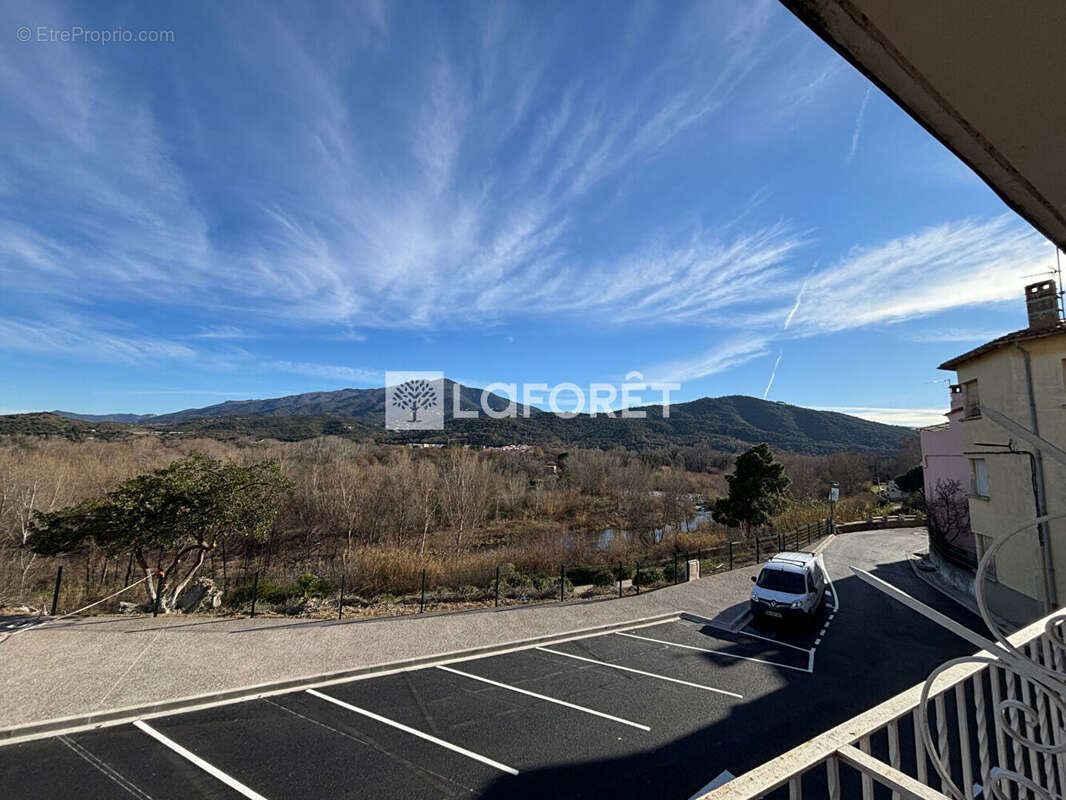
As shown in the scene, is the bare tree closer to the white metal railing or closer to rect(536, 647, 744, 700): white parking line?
rect(536, 647, 744, 700): white parking line

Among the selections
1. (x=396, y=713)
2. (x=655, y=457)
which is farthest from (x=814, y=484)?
(x=396, y=713)

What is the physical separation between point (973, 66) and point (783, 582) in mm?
12034

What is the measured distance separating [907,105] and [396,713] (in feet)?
26.5

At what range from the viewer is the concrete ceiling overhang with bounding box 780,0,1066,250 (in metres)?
0.89

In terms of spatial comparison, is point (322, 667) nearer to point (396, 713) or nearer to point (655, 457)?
point (396, 713)

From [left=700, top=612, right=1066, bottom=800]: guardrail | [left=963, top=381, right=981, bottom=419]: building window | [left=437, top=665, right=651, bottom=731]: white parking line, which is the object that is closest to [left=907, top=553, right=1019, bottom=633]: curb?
[left=963, top=381, right=981, bottom=419]: building window

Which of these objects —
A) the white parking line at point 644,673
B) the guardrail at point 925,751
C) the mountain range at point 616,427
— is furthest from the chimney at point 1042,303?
the mountain range at point 616,427

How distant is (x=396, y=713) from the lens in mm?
6500

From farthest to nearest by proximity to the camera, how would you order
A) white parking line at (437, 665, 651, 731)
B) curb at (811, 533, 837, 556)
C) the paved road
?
1. curb at (811, 533, 837, 556)
2. white parking line at (437, 665, 651, 731)
3. the paved road

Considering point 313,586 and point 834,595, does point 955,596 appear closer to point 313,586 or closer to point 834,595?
point 834,595

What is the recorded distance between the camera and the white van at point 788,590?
10.1 metres

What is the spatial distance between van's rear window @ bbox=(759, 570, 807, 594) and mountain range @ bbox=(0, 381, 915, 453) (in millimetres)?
78002

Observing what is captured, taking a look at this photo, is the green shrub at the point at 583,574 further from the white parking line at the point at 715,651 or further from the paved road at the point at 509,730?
the paved road at the point at 509,730

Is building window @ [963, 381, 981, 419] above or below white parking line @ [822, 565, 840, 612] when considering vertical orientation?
above
